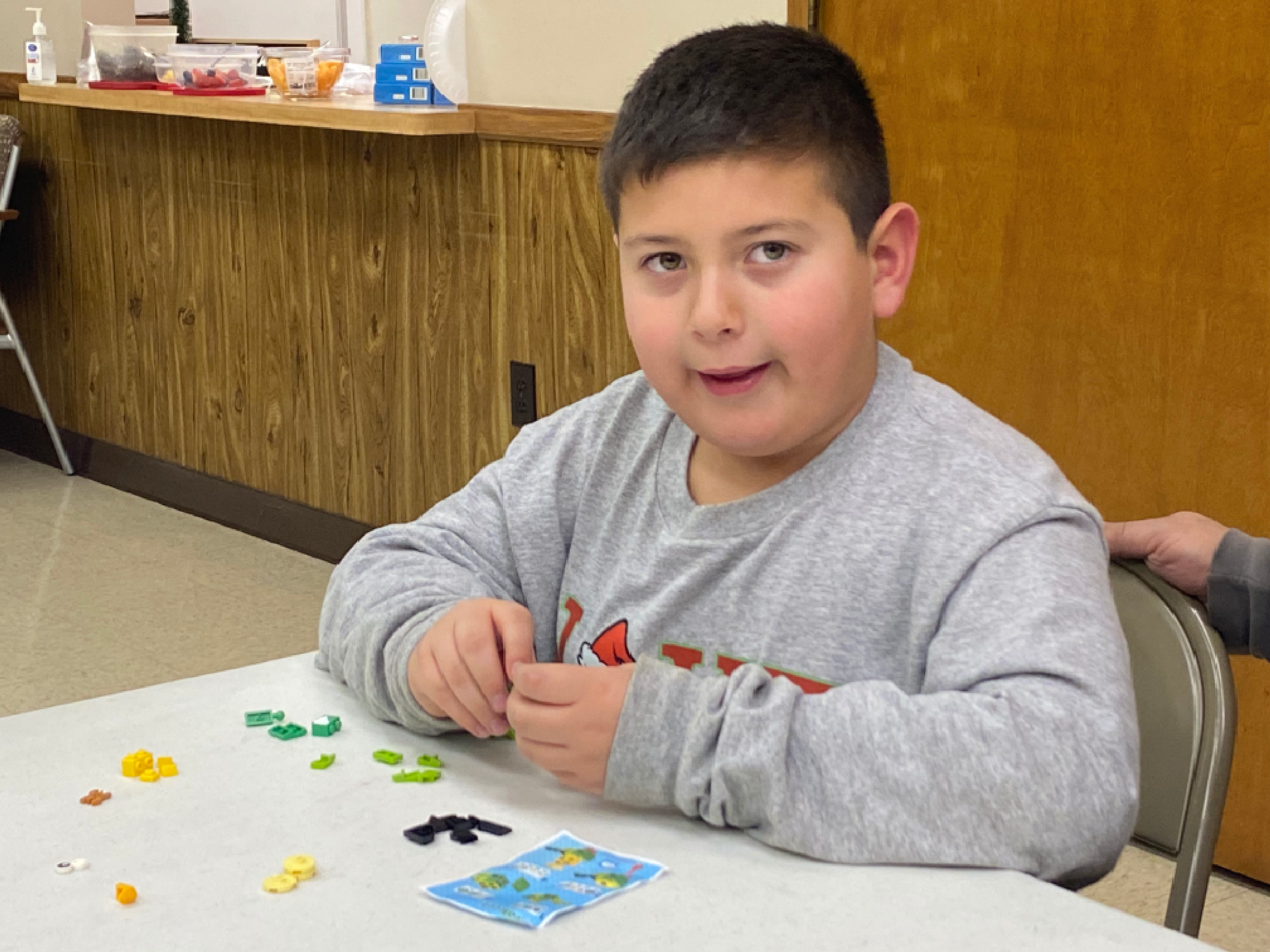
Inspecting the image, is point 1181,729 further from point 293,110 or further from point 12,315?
point 12,315

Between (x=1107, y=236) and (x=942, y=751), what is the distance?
1483 millimetres

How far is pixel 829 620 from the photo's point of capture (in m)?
1.00

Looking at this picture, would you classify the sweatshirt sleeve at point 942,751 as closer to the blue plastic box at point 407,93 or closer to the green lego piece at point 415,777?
the green lego piece at point 415,777

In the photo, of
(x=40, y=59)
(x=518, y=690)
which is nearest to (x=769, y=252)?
(x=518, y=690)

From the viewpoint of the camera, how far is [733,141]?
96cm

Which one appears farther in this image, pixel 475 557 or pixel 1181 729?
pixel 475 557

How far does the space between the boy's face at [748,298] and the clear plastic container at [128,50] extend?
9.96 feet

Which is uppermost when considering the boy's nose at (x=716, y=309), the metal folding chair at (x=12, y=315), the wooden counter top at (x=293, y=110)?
the wooden counter top at (x=293, y=110)

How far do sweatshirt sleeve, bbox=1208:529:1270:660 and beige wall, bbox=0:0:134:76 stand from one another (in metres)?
3.81

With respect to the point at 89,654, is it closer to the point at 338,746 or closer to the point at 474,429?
the point at 474,429

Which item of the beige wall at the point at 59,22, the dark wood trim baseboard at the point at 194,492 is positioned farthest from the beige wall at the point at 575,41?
the beige wall at the point at 59,22

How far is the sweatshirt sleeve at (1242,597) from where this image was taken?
3.50ft

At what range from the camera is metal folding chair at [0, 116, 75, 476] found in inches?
160

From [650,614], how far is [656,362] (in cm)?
18
